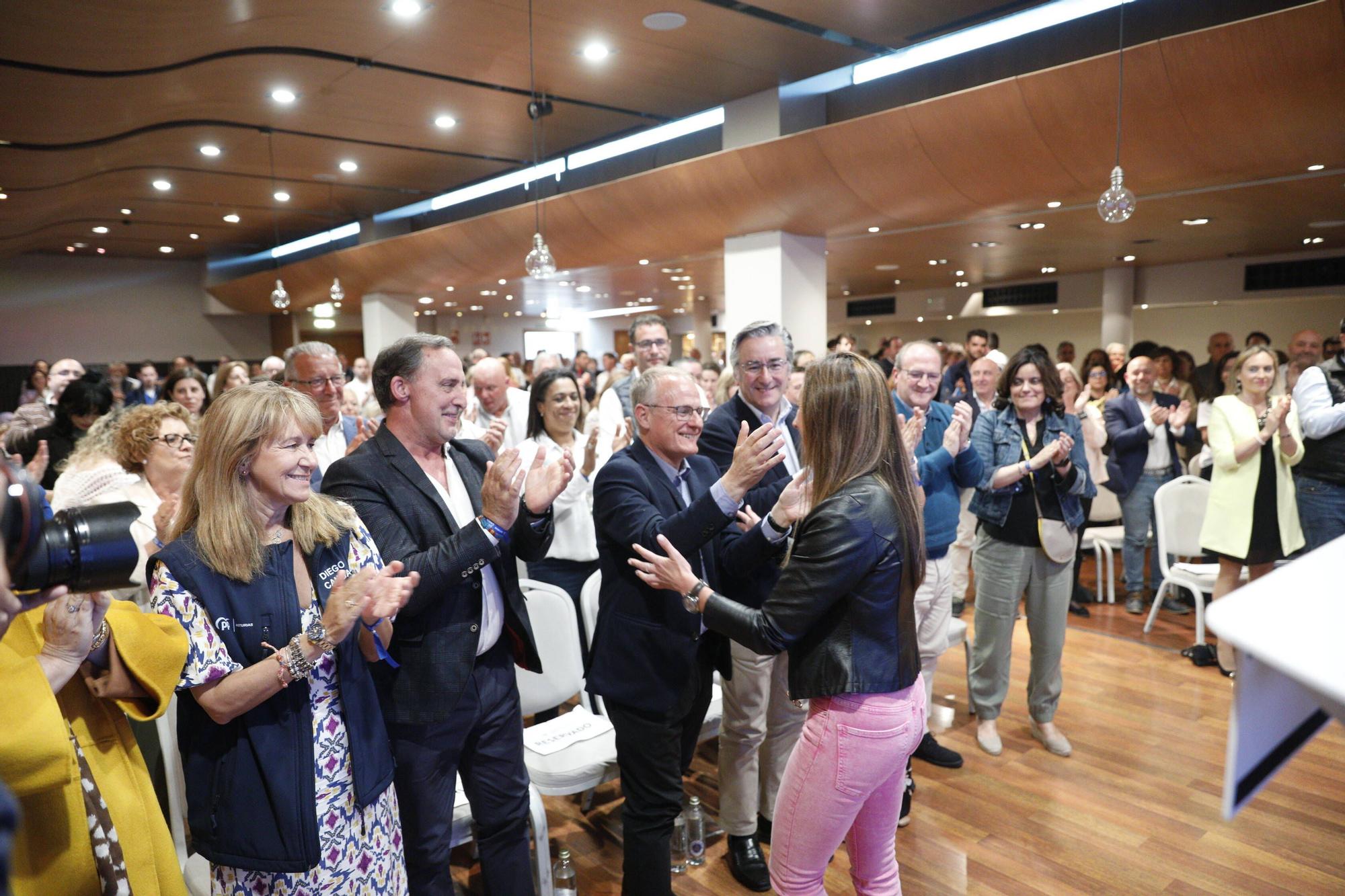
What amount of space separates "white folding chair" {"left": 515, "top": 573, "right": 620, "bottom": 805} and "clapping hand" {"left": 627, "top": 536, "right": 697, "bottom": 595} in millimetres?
711

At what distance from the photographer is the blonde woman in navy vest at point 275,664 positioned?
1.48 meters

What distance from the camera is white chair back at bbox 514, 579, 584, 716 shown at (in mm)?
2639

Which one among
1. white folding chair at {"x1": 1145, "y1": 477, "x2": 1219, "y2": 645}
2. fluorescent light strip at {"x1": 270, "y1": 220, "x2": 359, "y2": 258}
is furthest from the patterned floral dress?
fluorescent light strip at {"x1": 270, "y1": 220, "x2": 359, "y2": 258}

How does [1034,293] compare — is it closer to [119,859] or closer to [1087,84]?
[1087,84]

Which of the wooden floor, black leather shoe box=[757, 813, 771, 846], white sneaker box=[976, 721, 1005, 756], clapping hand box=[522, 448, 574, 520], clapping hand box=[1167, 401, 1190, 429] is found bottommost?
the wooden floor

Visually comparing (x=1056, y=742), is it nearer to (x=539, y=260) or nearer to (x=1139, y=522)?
(x=1139, y=522)

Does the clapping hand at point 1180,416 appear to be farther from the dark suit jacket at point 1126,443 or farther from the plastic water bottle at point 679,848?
the plastic water bottle at point 679,848

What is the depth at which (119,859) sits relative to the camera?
1424 millimetres

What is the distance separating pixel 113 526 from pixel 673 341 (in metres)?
24.2

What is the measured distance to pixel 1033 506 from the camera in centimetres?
328

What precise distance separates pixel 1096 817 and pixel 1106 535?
2937 mm

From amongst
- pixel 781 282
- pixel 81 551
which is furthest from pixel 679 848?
pixel 781 282

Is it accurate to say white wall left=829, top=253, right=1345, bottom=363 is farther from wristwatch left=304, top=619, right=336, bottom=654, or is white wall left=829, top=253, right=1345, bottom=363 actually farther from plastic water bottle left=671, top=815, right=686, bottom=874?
wristwatch left=304, top=619, right=336, bottom=654

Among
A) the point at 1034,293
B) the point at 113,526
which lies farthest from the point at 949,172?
the point at 1034,293
